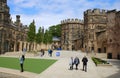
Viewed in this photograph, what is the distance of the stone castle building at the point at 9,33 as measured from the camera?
7106cm

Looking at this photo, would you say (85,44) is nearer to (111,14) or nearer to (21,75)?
(111,14)

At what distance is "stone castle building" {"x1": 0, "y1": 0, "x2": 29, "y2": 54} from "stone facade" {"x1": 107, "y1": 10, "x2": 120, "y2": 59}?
31366mm

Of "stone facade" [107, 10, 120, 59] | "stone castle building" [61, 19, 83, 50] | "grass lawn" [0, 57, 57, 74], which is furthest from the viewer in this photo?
"stone castle building" [61, 19, 83, 50]

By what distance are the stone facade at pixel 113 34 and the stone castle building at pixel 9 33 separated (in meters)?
31.4

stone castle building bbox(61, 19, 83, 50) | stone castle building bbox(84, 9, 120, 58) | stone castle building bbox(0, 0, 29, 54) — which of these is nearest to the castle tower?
stone castle building bbox(0, 0, 29, 54)

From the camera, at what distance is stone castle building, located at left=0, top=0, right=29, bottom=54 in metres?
71.1

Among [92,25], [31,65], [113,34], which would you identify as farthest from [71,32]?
[31,65]

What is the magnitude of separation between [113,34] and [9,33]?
124 feet

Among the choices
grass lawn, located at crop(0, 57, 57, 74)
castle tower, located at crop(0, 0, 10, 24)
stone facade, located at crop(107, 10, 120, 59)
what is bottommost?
grass lawn, located at crop(0, 57, 57, 74)

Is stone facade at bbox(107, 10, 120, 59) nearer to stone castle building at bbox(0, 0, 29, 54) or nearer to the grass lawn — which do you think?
the grass lawn

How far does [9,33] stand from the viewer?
79312 mm

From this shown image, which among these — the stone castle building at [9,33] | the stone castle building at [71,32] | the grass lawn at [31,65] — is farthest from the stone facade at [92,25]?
the grass lawn at [31,65]

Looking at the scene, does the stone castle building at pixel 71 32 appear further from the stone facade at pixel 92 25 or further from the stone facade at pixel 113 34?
the stone facade at pixel 113 34

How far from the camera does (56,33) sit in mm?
140375
